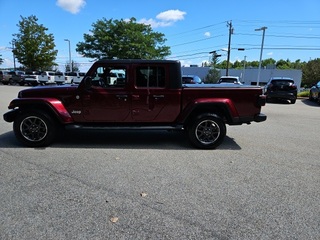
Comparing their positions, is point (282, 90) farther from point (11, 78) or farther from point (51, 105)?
point (11, 78)

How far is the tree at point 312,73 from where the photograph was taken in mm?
79938

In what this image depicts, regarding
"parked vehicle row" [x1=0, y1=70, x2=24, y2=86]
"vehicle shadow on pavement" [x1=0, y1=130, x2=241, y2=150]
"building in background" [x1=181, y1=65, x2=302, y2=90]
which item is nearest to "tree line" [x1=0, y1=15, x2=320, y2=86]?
"parked vehicle row" [x1=0, y1=70, x2=24, y2=86]

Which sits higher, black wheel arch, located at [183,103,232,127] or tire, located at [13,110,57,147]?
black wheel arch, located at [183,103,232,127]

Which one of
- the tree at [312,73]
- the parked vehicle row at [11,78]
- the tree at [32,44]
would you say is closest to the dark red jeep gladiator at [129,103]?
the parked vehicle row at [11,78]

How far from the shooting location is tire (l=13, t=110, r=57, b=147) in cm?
607

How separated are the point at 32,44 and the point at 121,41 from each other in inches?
595

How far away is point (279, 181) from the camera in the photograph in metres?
4.48

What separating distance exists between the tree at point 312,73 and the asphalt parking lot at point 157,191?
84.3 metres

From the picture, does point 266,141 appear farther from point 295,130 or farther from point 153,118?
point 153,118

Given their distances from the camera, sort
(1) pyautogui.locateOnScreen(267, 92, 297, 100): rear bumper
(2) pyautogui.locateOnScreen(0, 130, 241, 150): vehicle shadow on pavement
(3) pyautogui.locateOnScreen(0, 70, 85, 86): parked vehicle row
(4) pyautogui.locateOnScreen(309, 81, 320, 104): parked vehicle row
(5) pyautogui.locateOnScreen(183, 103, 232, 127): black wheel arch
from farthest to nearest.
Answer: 1. (3) pyautogui.locateOnScreen(0, 70, 85, 86): parked vehicle row
2. (4) pyautogui.locateOnScreen(309, 81, 320, 104): parked vehicle row
3. (1) pyautogui.locateOnScreen(267, 92, 297, 100): rear bumper
4. (2) pyautogui.locateOnScreen(0, 130, 241, 150): vehicle shadow on pavement
5. (5) pyautogui.locateOnScreen(183, 103, 232, 127): black wheel arch

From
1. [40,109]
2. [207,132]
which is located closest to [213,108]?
[207,132]

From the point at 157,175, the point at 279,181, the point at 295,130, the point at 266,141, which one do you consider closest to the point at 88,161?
the point at 157,175

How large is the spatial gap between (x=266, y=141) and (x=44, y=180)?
5.20 metres

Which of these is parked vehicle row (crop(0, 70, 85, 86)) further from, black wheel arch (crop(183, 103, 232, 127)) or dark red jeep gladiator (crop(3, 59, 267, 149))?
black wheel arch (crop(183, 103, 232, 127))
